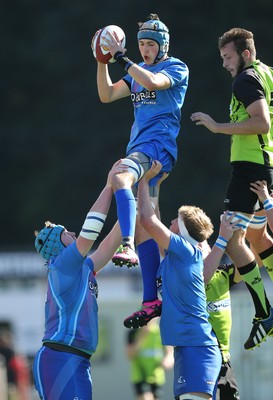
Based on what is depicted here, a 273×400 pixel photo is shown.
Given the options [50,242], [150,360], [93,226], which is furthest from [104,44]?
[150,360]

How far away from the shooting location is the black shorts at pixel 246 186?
354 inches

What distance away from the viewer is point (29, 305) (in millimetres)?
21609

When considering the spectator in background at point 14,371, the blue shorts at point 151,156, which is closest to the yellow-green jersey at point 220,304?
the blue shorts at point 151,156

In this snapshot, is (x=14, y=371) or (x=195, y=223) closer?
(x=195, y=223)

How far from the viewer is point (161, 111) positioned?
29.8ft

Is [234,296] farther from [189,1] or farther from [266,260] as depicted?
[189,1]

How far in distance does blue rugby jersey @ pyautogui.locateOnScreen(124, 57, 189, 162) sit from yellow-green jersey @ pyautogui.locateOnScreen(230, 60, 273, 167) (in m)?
0.39

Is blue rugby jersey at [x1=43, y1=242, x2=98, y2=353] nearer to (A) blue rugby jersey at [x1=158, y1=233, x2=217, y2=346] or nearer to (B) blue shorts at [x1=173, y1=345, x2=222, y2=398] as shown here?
(A) blue rugby jersey at [x1=158, y1=233, x2=217, y2=346]

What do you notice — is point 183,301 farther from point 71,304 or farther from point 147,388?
point 147,388

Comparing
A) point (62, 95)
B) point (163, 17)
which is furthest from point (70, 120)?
point (163, 17)

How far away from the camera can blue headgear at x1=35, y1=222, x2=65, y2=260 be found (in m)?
8.72

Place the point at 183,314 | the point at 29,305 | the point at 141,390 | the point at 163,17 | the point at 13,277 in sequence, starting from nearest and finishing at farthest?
the point at 183,314
the point at 141,390
the point at 29,305
the point at 13,277
the point at 163,17

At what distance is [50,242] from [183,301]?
38.3 inches

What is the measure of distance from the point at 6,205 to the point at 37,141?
186 cm
